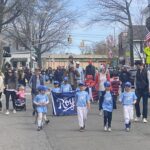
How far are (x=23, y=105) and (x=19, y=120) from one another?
3.66 m

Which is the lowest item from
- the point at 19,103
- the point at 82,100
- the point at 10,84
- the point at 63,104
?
the point at 19,103

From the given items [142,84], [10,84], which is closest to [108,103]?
[142,84]

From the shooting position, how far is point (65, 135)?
14.0m

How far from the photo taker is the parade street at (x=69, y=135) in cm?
1220

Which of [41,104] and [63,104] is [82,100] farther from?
[63,104]

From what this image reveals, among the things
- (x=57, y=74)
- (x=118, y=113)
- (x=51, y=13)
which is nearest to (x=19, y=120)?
(x=118, y=113)

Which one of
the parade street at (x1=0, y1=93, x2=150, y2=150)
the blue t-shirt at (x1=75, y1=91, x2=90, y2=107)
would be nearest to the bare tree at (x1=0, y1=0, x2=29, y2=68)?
the parade street at (x1=0, y1=93, x2=150, y2=150)

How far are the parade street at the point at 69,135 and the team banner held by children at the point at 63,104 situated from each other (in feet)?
2.15

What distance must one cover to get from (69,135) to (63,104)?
16.4ft

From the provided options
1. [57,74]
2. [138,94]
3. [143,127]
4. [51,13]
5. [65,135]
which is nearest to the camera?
[65,135]

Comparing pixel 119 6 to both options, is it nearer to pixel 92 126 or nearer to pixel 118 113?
pixel 118 113

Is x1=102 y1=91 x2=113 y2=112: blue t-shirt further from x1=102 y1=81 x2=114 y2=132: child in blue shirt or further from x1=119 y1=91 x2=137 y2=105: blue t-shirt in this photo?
x1=119 y1=91 x2=137 y2=105: blue t-shirt

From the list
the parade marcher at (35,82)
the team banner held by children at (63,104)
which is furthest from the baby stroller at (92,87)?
the team banner held by children at (63,104)

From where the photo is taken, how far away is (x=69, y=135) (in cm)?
1395
